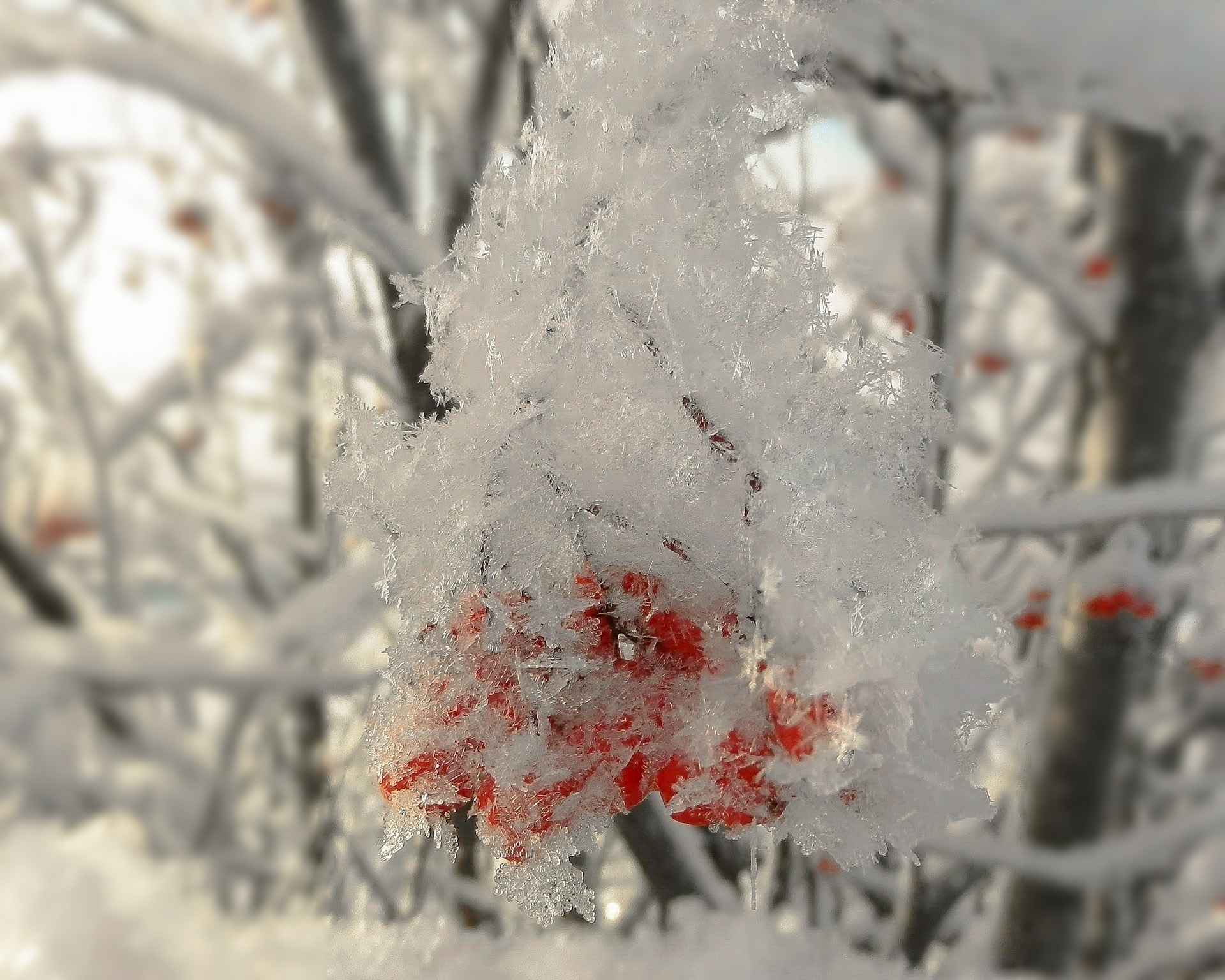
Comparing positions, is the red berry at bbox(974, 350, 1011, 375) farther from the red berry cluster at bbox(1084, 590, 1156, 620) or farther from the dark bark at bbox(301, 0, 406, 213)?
the dark bark at bbox(301, 0, 406, 213)

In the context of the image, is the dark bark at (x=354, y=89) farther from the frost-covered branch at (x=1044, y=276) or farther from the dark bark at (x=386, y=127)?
the frost-covered branch at (x=1044, y=276)

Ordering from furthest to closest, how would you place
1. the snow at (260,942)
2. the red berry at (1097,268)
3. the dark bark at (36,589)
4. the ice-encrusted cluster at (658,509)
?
the dark bark at (36,589) → the red berry at (1097,268) → the snow at (260,942) → the ice-encrusted cluster at (658,509)

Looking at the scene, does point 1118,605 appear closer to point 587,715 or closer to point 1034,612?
point 1034,612

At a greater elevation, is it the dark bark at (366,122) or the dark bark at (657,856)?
the dark bark at (366,122)

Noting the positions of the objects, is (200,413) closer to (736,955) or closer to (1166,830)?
(736,955)

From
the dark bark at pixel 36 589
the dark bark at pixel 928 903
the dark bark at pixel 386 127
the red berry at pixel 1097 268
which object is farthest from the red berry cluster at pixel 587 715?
the dark bark at pixel 36 589

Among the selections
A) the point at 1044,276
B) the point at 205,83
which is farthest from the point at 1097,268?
the point at 205,83
